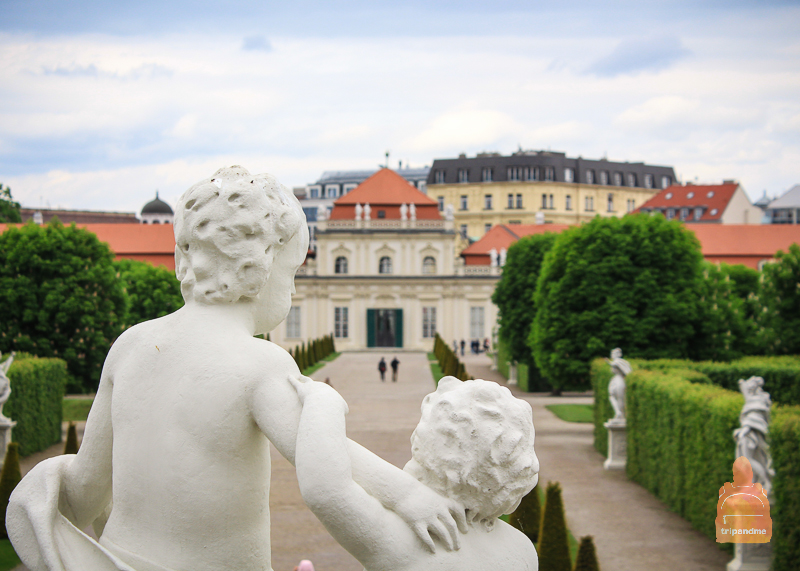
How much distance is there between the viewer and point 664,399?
15.2 m

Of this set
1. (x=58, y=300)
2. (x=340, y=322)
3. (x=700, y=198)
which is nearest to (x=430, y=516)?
(x=58, y=300)

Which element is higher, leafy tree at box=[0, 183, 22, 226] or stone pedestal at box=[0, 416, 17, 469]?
leafy tree at box=[0, 183, 22, 226]

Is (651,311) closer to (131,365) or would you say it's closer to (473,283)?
(131,365)

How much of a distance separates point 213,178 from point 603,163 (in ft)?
286

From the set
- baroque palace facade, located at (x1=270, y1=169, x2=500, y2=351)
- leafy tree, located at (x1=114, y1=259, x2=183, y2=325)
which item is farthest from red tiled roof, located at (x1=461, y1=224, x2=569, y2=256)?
leafy tree, located at (x1=114, y1=259, x2=183, y2=325)

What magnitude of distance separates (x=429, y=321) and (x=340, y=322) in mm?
6433

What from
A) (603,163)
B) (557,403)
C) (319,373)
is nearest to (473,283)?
(319,373)

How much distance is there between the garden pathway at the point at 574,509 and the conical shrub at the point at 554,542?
6.21 feet

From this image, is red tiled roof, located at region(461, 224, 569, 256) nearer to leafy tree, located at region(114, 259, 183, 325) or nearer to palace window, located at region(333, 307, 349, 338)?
palace window, located at region(333, 307, 349, 338)

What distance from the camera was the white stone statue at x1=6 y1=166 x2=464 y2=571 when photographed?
7.76 ft

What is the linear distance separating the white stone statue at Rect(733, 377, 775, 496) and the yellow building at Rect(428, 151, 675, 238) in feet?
232

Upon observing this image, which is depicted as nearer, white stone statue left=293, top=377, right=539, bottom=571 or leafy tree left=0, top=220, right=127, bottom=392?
white stone statue left=293, top=377, right=539, bottom=571

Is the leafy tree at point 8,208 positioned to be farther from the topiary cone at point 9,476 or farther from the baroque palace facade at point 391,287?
the topiary cone at point 9,476

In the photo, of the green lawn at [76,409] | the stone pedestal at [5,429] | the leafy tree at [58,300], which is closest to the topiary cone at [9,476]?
the stone pedestal at [5,429]
